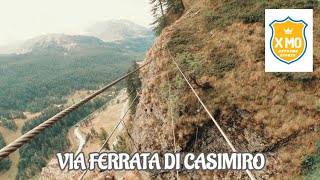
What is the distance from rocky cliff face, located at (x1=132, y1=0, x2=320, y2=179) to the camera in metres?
22.5

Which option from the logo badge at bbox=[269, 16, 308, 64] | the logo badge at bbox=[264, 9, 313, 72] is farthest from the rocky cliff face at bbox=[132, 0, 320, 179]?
the logo badge at bbox=[269, 16, 308, 64]

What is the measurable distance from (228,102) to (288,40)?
6.78 meters

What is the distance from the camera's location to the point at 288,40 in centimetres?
2456

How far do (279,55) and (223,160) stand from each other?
462 inches

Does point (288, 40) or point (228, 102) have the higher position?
point (288, 40)

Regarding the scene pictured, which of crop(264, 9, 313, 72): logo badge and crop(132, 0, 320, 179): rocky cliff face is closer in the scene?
crop(132, 0, 320, 179): rocky cliff face

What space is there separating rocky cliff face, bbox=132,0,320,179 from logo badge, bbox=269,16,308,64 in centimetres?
139

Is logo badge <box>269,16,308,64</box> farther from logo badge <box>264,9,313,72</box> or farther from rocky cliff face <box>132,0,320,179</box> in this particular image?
rocky cliff face <box>132,0,320,179</box>

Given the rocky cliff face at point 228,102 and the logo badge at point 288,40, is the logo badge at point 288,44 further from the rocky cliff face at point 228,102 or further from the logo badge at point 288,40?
the rocky cliff face at point 228,102

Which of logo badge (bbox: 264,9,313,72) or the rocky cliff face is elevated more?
logo badge (bbox: 264,9,313,72)

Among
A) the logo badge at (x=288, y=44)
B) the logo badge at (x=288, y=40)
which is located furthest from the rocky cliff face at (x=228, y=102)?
the logo badge at (x=288, y=40)

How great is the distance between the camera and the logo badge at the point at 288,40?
24.7 metres

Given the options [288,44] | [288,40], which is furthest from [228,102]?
[288,40]

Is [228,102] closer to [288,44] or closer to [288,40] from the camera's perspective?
[288,44]
